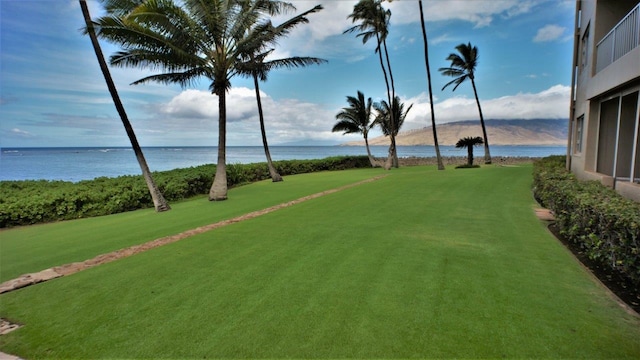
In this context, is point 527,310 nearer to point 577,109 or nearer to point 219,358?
point 219,358

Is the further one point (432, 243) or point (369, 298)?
point (432, 243)

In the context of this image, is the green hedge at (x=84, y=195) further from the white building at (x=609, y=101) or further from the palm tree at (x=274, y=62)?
the white building at (x=609, y=101)

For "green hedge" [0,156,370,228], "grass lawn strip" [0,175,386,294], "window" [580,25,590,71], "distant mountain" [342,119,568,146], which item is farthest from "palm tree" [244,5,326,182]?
"distant mountain" [342,119,568,146]

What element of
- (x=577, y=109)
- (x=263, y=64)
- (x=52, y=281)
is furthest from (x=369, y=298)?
(x=577, y=109)

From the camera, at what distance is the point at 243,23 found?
429 inches

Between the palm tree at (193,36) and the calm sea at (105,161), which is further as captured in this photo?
the calm sea at (105,161)

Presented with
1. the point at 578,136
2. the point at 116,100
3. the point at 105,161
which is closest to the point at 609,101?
the point at 578,136

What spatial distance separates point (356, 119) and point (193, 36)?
19.9 meters

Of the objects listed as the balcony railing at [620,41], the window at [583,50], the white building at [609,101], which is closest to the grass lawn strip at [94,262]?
the white building at [609,101]

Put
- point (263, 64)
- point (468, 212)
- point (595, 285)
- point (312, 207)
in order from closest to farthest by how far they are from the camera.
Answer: point (595, 285)
point (468, 212)
point (312, 207)
point (263, 64)

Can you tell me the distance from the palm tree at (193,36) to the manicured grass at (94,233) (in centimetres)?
229

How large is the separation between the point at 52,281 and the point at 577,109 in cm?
1542

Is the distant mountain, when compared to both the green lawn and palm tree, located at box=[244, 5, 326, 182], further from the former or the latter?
the green lawn

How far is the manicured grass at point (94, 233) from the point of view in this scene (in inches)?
213
